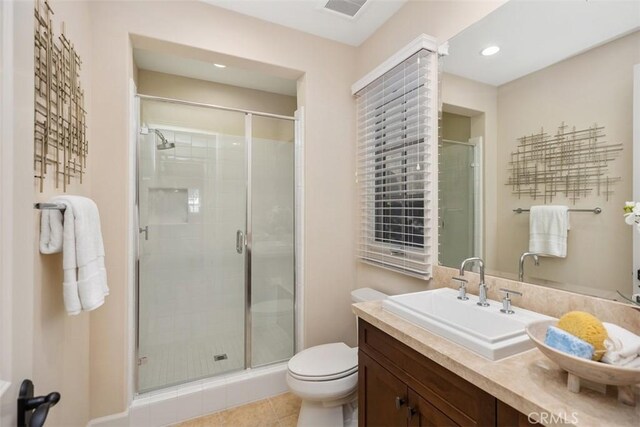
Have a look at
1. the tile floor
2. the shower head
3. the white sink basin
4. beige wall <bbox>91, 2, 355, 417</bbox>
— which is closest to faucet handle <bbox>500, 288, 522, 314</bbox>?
the white sink basin

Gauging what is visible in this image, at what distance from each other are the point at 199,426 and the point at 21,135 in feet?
6.17

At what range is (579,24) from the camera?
1.07m

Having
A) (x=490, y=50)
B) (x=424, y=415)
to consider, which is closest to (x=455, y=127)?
(x=490, y=50)

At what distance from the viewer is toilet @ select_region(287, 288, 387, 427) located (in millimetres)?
1534

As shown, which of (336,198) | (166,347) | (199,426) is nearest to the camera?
(199,426)

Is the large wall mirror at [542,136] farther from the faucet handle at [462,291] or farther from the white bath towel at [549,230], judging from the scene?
the faucet handle at [462,291]

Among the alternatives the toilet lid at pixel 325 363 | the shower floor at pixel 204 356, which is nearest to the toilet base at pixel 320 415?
the toilet lid at pixel 325 363

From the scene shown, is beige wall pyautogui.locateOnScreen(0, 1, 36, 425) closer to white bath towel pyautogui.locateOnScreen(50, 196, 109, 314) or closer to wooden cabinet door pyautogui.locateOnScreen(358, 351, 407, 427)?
white bath towel pyautogui.locateOnScreen(50, 196, 109, 314)

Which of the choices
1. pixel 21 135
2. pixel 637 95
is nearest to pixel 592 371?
pixel 637 95

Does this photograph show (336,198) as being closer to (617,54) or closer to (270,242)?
(270,242)

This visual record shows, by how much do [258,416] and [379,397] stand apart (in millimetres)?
1069

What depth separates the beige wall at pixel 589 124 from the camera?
97 centimetres

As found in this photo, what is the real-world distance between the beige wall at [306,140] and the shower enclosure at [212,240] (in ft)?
0.86

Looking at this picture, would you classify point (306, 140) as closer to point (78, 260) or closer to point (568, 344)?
point (78, 260)
